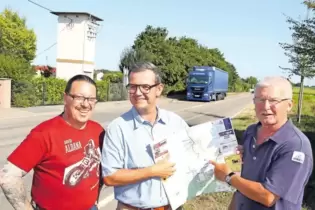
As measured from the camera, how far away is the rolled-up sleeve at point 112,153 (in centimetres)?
275

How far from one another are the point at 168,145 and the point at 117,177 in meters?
0.44

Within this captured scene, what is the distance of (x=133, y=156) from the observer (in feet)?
9.21

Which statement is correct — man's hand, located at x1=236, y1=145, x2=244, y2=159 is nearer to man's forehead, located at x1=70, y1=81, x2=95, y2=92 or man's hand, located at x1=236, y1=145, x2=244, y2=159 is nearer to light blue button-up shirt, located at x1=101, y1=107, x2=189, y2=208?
light blue button-up shirt, located at x1=101, y1=107, x2=189, y2=208

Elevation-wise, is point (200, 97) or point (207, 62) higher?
point (207, 62)

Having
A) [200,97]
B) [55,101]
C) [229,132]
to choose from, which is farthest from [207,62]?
[229,132]

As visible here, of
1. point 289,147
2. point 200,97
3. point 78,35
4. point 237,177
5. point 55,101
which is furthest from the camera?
point 78,35

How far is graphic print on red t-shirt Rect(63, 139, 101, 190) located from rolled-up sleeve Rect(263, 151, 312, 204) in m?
1.25

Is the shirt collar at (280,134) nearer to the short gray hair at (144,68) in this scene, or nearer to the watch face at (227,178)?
the watch face at (227,178)

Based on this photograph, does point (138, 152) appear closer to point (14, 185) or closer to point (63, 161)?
point (63, 161)

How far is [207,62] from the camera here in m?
62.8

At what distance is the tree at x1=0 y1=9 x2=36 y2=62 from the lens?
39.0 metres

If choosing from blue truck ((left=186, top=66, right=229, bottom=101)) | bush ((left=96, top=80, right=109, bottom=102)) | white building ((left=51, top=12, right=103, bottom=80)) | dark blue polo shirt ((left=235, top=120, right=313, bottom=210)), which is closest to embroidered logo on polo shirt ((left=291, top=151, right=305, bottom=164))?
dark blue polo shirt ((left=235, top=120, right=313, bottom=210))

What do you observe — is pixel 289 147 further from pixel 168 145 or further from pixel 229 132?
pixel 168 145

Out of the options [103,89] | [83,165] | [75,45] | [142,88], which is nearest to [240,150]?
[142,88]
